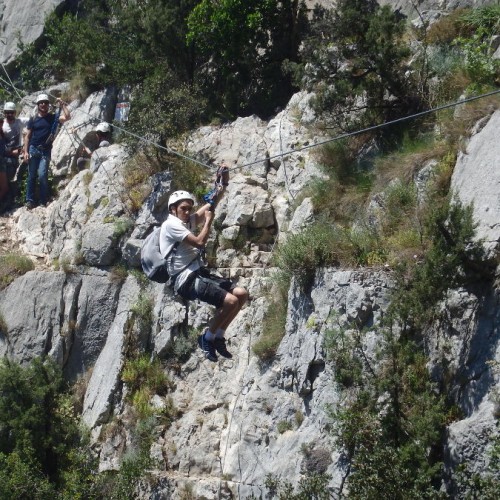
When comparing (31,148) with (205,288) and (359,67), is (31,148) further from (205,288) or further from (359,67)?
(205,288)

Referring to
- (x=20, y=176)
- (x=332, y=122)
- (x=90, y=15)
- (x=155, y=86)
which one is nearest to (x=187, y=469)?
(x=332, y=122)

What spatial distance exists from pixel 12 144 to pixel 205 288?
9.05m

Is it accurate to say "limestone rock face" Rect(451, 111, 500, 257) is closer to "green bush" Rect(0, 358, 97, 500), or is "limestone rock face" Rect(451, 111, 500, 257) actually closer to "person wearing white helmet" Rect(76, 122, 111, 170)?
"green bush" Rect(0, 358, 97, 500)

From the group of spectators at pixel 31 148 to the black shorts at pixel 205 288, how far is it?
6470mm

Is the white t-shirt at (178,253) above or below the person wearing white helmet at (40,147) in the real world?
below

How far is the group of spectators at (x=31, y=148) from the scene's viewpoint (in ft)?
56.4

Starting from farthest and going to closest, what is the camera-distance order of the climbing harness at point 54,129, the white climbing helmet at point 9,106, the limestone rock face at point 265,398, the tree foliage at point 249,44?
the white climbing helmet at point 9,106, the climbing harness at point 54,129, the tree foliage at point 249,44, the limestone rock face at point 265,398

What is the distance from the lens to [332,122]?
13242mm

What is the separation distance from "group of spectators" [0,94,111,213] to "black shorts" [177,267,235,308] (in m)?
6.47

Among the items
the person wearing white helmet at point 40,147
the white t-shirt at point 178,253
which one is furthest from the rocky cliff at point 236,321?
the white t-shirt at point 178,253

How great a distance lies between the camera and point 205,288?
35.0ft

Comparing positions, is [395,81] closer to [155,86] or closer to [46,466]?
[155,86]

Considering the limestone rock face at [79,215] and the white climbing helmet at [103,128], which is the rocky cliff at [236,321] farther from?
the white climbing helmet at [103,128]

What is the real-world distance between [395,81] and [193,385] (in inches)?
196
